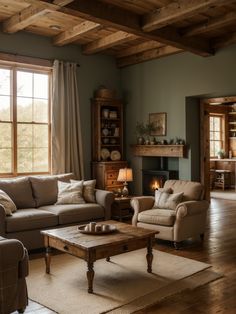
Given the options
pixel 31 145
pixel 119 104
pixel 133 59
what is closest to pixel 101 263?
pixel 31 145

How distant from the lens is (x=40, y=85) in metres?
6.88

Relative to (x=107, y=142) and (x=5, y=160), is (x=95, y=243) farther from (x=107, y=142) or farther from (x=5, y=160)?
(x=107, y=142)

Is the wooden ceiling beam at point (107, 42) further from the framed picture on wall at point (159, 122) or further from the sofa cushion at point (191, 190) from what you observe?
the sofa cushion at point (191, 190)

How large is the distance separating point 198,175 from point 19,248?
5.15m

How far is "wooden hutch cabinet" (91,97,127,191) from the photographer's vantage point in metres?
7.43

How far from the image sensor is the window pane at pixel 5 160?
251 inches

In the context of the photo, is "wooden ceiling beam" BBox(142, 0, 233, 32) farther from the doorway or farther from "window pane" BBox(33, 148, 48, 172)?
the doorway

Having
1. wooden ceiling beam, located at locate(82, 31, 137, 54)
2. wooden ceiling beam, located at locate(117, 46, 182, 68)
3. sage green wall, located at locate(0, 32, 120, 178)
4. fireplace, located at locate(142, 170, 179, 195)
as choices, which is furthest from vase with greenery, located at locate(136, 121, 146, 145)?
wooden ceiling beam, located at locate(82, 31, 137, 54)

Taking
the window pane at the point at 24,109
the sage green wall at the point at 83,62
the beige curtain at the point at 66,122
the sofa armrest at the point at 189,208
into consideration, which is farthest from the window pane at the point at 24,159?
the sofa armrest at the point at 189,208

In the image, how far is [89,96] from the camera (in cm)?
758

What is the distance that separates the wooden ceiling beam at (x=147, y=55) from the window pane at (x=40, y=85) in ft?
6.12

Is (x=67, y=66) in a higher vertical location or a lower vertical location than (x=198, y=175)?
higher

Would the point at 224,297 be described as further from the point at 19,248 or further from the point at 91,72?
the point at 91,72

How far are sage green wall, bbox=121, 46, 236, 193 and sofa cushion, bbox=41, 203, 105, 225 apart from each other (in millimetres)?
2524
